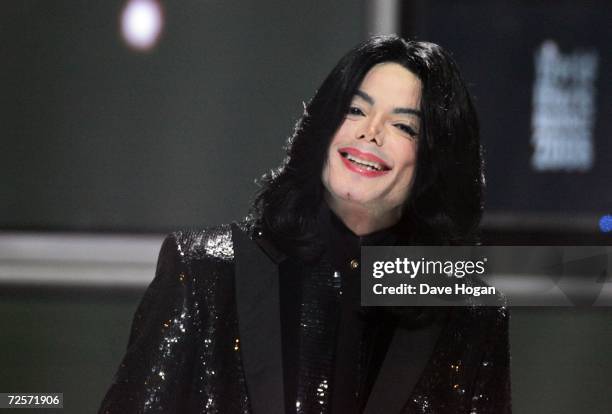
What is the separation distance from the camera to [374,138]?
4.00 feet

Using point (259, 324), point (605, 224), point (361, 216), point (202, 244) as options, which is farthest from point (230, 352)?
point (605, 224)

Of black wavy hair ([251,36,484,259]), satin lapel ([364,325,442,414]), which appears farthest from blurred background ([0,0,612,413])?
satin lapel ([364,325,442,414])

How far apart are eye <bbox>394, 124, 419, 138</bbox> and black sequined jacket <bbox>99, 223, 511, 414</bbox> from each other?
0.25m

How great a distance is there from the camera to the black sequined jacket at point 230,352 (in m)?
1.15

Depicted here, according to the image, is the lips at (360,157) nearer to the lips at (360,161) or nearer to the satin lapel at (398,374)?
the lips at (360,161)

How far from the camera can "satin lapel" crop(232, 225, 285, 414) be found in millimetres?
1139

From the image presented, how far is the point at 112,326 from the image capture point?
1399 mm

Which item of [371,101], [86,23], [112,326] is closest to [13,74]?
[86,23]

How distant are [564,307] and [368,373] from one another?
42 cm

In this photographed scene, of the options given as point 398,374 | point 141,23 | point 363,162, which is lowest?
point 398,374

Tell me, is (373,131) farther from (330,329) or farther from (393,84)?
(330,329)

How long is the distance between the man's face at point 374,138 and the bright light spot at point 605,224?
43 centimetres

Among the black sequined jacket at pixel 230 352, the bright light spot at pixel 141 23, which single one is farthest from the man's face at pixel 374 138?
the bright light spot at pixel 141 23

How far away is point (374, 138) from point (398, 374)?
13.1 inches
